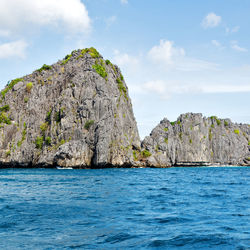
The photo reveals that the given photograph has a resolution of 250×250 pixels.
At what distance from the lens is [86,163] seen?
8494 cm

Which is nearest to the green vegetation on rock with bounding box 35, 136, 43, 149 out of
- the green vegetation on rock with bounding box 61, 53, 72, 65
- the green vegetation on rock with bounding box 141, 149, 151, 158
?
the green vegetation on rock with bounding box 61, 53, 72, 65

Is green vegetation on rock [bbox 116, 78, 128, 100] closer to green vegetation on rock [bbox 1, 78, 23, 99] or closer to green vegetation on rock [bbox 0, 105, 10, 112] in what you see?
green vegetation on rock [bbox 1, 78, 23, 99]

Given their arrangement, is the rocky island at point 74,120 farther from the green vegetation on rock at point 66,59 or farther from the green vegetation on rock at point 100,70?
the green vegetation on rock at point 66,59

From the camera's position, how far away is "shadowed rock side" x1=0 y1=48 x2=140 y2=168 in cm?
8700

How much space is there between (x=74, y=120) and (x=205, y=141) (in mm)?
88013

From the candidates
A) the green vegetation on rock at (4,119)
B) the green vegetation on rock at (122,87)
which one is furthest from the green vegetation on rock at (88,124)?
the green vegetation on rock at (4,119)

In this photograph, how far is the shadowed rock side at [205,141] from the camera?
148 meters

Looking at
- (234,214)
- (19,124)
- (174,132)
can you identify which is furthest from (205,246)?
(174,132)

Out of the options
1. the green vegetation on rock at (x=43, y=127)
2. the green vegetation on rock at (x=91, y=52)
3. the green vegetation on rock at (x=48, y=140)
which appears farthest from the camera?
the green vegetation on rock at (x=91, y=52)

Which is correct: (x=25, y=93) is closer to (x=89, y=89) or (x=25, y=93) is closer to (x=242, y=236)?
(x=89, y=89)

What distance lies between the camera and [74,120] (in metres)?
92.8

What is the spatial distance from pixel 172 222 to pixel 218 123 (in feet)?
525

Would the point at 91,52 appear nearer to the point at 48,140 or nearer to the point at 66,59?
the point at 66,59

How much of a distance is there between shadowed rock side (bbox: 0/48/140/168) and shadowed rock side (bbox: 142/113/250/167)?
41733 millimetres
